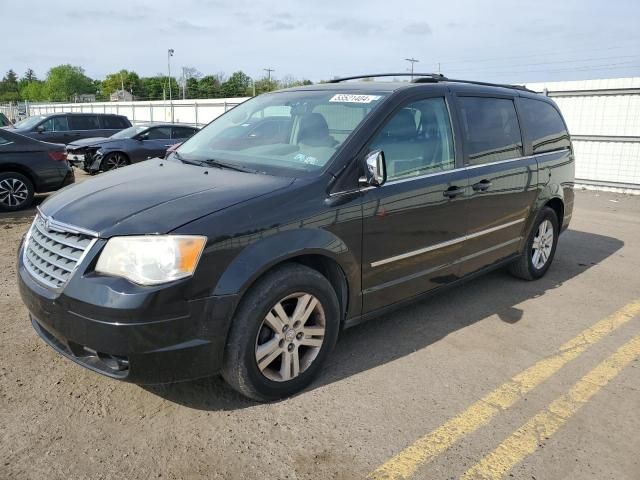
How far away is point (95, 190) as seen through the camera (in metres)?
3.14

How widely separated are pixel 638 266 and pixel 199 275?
553 cm

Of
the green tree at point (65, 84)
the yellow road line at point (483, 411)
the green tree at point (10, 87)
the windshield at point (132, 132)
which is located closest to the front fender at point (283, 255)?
the yellow road line at point (483, 411)

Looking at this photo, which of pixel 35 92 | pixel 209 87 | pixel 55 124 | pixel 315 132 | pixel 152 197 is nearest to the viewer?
pixel 152 197

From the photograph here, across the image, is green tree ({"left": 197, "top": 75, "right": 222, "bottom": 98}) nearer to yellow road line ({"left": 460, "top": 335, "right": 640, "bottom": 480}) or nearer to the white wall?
the white wall

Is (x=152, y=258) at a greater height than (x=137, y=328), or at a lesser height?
greater

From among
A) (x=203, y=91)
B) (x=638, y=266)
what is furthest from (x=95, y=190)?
(x=203, y=91)

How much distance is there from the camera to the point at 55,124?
50.4ft

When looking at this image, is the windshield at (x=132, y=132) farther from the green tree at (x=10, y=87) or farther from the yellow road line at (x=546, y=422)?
the green tree at (x=10, y=87)

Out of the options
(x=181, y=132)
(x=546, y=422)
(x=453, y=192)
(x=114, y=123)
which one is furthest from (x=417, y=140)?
(x=114, y=123)

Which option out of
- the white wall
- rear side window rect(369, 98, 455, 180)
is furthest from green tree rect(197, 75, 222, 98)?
rear side window rect(369, 98, 455, 180)

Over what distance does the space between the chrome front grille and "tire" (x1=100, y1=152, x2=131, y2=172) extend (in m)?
9.80

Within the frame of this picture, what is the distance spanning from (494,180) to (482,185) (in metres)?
0.22

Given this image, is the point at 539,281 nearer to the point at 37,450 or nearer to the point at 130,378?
the point at 130,378

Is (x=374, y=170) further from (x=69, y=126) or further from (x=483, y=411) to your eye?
(x=69, y=126)
